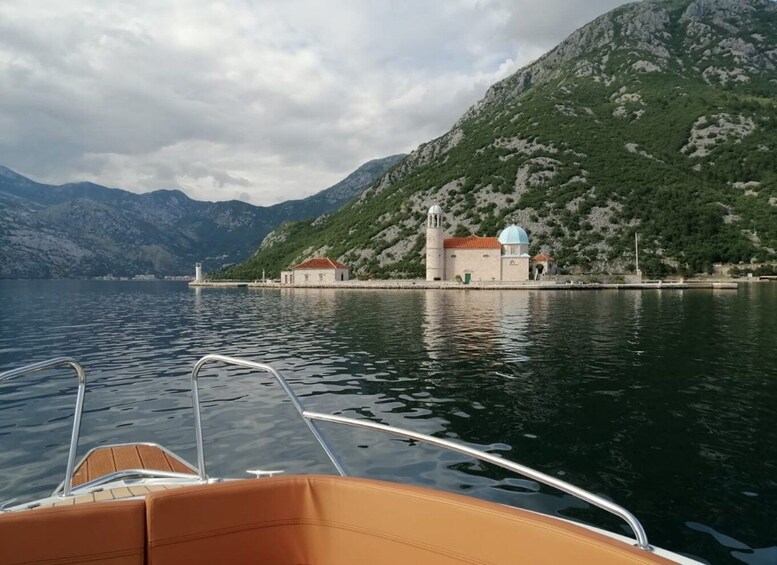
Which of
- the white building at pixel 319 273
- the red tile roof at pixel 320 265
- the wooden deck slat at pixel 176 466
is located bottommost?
the wooden deck slat at pixel 176 466

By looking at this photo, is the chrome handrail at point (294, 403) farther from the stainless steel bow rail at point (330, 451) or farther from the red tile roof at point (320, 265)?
the red tile roof at point (320, 265)

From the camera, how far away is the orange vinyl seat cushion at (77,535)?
3186 mm

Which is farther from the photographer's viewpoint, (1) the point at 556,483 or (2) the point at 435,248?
(2) the point at 435,248

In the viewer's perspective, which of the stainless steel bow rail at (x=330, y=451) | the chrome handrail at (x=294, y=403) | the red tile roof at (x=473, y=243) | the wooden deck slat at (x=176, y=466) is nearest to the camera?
the stainless steel bow rail at (x=330, y=451)

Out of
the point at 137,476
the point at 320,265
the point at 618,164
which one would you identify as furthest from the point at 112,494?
the point at 618,164

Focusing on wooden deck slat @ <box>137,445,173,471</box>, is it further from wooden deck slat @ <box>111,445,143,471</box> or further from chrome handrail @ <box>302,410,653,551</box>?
chrome handrail @ <box>302,410,653,551</box>

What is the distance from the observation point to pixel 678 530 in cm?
802

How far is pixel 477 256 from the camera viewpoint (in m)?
103

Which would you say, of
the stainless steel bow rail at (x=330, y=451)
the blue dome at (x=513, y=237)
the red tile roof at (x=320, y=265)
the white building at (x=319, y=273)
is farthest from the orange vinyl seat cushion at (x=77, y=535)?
the red tile roof at (x=320, y=265)

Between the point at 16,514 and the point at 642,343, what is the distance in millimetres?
28203

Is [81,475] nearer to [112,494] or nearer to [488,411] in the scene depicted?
[112,494]

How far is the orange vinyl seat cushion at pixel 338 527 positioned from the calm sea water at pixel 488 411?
5.83m

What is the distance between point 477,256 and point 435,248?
8442mm

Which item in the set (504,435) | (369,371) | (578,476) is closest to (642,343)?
(369,371)
